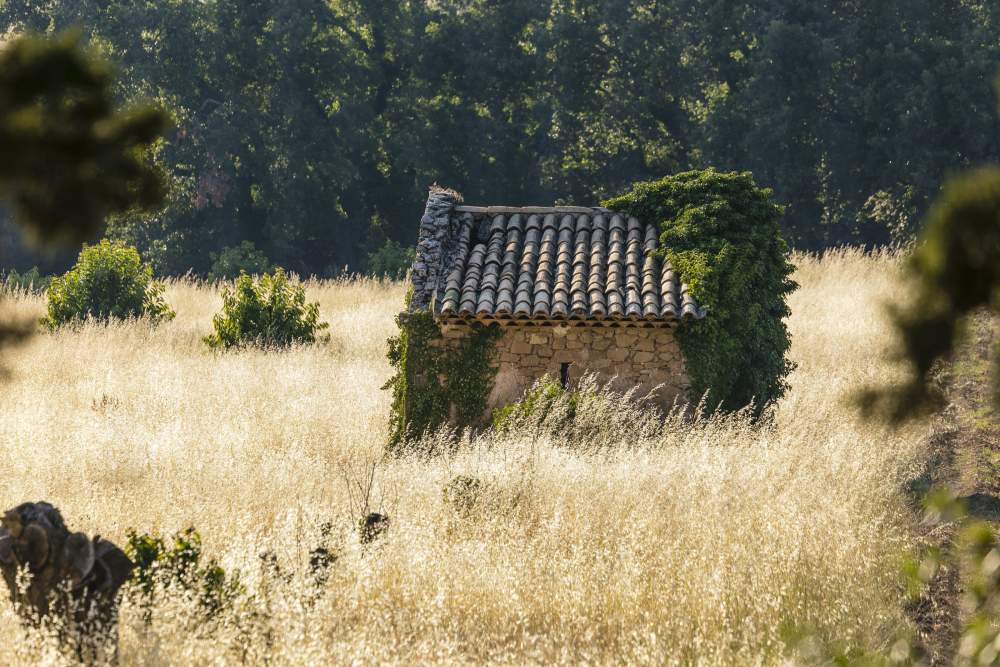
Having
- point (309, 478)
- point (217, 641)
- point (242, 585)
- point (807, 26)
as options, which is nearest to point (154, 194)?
point (217, 641)

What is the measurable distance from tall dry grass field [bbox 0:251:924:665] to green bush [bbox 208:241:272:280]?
16683mm

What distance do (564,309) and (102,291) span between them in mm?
13909

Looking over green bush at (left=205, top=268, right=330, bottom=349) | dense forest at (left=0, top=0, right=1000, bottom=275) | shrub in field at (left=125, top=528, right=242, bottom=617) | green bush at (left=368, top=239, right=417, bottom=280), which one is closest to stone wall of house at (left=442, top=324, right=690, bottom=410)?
shrub in field at (left=125, top=528, right=242, bottom=617)

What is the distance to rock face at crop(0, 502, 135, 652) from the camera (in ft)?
19.8

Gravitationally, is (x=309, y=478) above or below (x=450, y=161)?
below

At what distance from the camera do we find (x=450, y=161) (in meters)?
36.2

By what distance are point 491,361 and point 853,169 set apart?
23.8m

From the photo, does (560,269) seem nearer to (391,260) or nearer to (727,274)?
(727,274)

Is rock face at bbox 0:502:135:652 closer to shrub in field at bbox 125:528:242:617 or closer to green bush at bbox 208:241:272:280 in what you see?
shrub in field at bbox 125:528:242:617

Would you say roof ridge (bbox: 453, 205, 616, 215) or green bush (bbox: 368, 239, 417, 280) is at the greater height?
roof ridge (bbox: 453, 205, 616, 215)

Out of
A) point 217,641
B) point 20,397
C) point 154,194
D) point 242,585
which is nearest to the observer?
point 154,194

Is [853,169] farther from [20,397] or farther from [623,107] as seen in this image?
[20,397]

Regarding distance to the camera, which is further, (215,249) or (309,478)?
(215,249)

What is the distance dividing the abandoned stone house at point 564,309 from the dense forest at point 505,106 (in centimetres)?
2087
